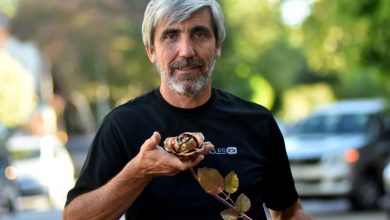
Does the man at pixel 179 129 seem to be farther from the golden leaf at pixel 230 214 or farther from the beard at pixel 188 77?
the golden leaf at pixel 230 214

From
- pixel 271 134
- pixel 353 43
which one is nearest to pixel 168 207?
pixel 271 134

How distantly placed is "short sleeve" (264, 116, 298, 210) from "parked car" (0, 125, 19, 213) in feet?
54.2

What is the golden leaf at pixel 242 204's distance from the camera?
9.18ft

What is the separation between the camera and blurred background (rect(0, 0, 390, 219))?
1639 centimetres

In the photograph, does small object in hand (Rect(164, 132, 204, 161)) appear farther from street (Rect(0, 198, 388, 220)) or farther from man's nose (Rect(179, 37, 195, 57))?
street (Rect(0, 198, 388, 220))

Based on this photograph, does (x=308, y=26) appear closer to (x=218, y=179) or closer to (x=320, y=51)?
(x=320, y=51)

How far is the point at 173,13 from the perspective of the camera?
2.92 m

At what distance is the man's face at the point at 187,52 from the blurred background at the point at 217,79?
885cm

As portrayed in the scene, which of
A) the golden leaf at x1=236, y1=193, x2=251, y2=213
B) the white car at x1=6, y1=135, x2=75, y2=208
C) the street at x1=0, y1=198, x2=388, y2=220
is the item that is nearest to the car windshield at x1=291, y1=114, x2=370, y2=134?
the street at x1=0, y1=198, x2=388, y2=220

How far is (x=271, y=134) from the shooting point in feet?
10.6

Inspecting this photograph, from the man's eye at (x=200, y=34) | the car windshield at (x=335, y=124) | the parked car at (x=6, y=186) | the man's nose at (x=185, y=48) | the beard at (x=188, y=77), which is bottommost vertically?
the parked car at (x=6, y=186)

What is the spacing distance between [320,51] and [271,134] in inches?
692

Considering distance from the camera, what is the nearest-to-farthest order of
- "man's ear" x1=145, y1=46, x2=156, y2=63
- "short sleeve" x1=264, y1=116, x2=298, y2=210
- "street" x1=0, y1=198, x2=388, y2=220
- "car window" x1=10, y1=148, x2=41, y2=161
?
"man's ear" x1=145, y1=46, x2=156, y2=63, "short sleeve" x1=264, y1=116, x2=298, y2=210, "street" x1=0, y1=198, x2=388, y2=220, "car window" x1=10, y1=148, x2=41, y2=161

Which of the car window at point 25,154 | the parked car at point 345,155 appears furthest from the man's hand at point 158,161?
the car window at point 25,154
